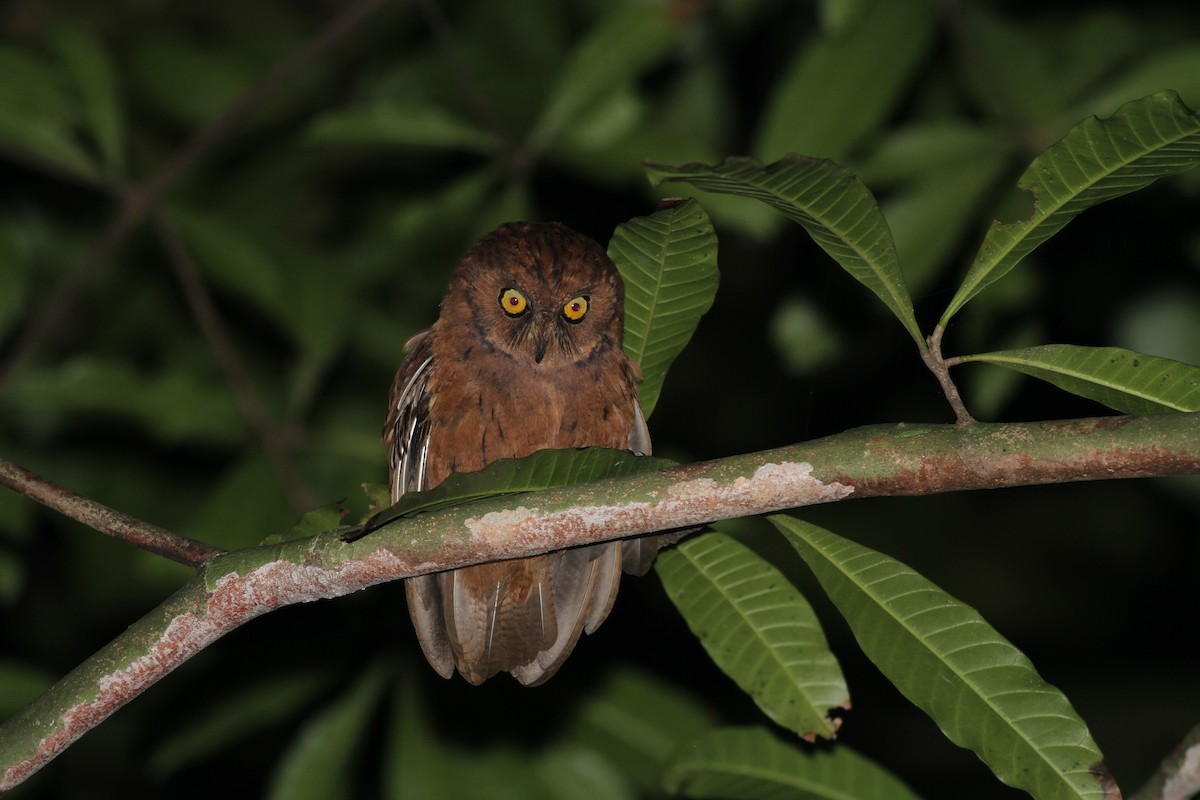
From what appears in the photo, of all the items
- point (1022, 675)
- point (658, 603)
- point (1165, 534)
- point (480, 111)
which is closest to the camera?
point (1022, 675)

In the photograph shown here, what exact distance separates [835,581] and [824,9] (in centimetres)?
216

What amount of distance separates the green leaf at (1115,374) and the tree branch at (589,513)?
19cm

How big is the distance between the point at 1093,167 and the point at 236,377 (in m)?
3.05

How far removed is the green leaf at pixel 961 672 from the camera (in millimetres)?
1937

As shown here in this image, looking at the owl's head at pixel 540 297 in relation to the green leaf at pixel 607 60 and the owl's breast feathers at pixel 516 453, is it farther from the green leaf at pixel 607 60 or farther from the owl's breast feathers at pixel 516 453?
the green leaf at pixel 607 60

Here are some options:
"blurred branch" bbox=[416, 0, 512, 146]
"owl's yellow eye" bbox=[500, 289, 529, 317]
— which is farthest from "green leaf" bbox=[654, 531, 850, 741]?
"blurred branch" bbox=[416, 0, 512, 146]

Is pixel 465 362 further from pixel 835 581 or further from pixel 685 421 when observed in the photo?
pixel 685 421

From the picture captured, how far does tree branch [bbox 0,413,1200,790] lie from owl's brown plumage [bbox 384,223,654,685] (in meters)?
0.95

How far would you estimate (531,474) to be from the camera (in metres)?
1.89

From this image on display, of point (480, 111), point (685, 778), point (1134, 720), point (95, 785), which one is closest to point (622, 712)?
point (685, 778)

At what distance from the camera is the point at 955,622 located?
2000 millimetres

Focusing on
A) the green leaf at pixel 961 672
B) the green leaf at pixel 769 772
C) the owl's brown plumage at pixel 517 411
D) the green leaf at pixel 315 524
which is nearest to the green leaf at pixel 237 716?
the owl's brown plumage at pixel 517 411

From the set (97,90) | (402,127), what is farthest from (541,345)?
(97,90)

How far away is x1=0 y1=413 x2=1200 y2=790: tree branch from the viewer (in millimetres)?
1658
